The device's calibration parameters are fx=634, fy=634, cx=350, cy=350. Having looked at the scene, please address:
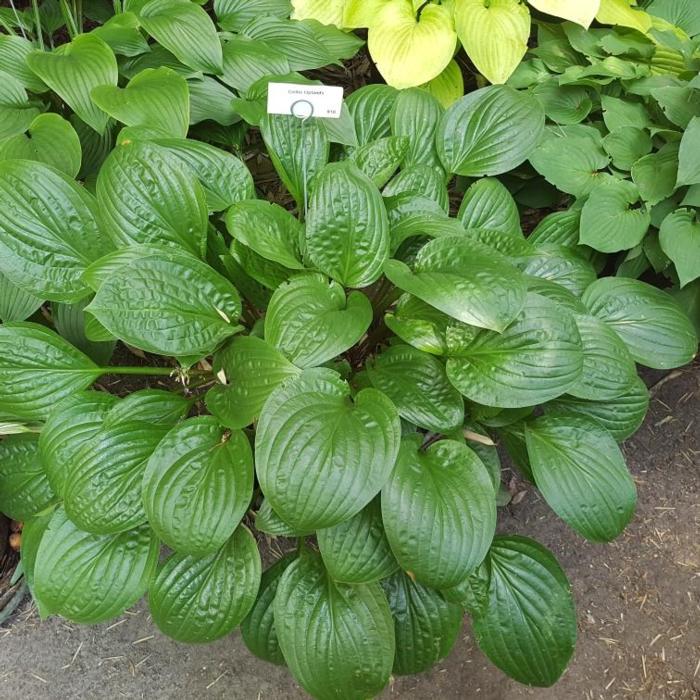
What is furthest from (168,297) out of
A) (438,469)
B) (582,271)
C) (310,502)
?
(582,271)

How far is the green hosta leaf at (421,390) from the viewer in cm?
113

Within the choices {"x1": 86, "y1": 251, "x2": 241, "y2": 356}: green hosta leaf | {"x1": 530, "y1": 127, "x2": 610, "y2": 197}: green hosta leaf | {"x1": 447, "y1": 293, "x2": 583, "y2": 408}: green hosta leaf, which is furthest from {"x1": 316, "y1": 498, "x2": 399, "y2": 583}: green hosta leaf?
{"x1": 530, "y1": 127, "x2": 610, "y2": 197}: green hosta leaf

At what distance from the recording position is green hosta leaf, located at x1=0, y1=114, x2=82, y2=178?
1390 mm

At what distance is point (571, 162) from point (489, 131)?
24cm

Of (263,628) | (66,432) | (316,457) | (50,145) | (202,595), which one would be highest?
(50,145)

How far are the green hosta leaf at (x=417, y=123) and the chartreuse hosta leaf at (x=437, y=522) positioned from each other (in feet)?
2.56

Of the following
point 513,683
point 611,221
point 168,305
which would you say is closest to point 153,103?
point 168,305

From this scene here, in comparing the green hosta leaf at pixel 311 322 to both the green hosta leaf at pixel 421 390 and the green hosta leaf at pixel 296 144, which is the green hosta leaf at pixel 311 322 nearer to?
the green hosta leaf at pixel 421 390

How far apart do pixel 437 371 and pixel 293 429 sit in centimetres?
32

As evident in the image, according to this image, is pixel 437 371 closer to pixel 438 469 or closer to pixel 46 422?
pixel 438 469

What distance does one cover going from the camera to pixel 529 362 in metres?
1.06

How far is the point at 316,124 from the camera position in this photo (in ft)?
4.56

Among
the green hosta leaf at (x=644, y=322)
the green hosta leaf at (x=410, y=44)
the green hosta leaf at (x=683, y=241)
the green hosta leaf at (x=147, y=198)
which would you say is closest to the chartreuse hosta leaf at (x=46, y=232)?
the green hosta leaf at (x=147, y=198)

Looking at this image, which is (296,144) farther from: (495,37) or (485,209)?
Result: (495,37)
